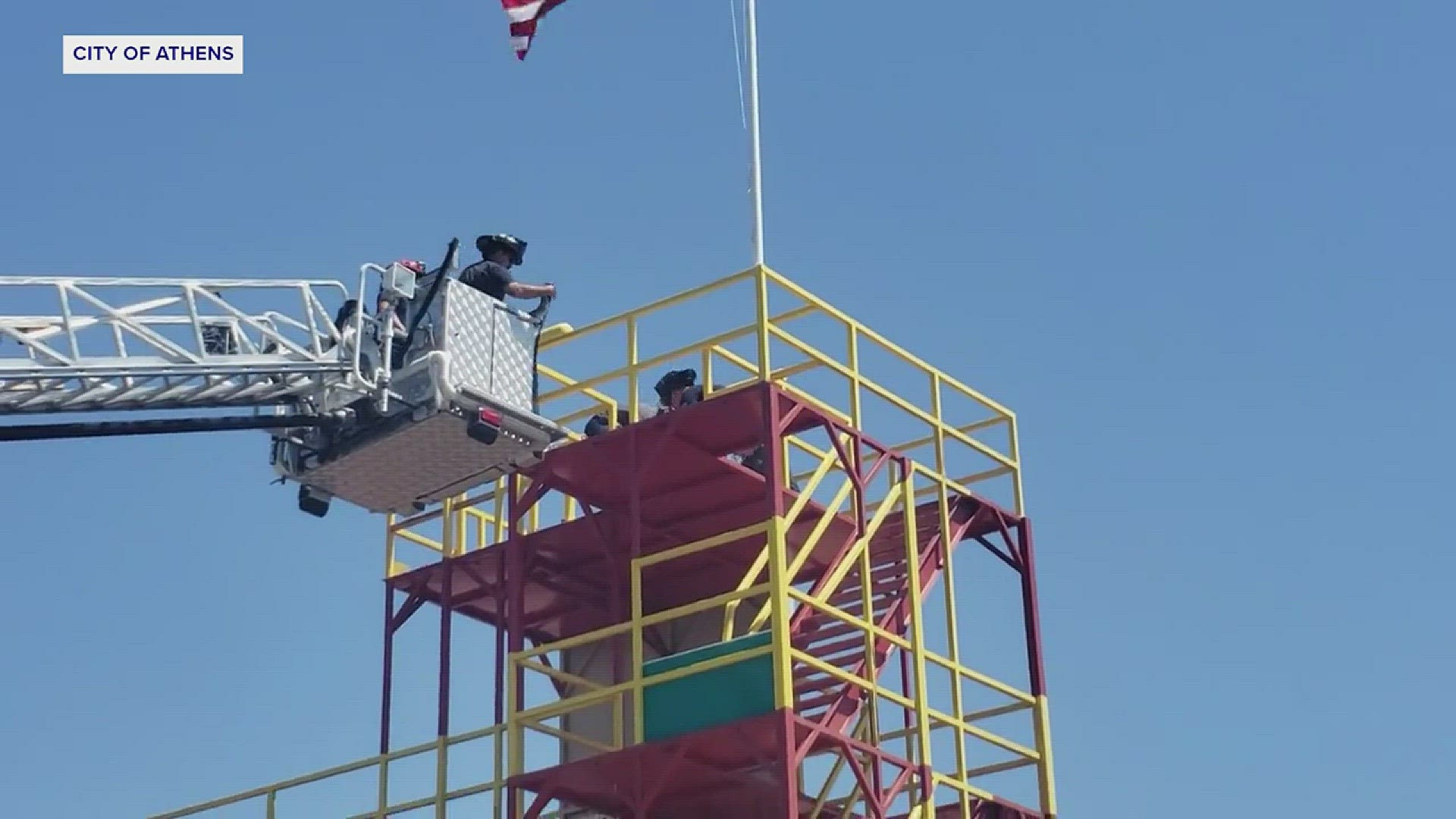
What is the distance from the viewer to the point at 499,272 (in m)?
34.7

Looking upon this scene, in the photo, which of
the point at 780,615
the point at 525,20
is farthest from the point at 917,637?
the point at 525,20

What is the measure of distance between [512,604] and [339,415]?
3.66 metres

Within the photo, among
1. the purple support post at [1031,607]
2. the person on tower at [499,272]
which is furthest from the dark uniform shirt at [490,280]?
the purple support post at [1031,607]

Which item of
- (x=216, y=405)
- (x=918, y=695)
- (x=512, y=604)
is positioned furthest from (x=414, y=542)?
(x=918, y=695)

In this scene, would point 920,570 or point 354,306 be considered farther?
point 920,570

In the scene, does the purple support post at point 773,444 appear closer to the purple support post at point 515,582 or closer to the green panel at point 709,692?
the green panel at point 709,692

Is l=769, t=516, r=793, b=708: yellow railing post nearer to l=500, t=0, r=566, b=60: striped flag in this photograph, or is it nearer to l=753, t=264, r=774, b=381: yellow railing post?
l=753, t=264, r=774, b=381: yellow railing post

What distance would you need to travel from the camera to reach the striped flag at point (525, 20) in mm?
38406

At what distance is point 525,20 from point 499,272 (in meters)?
5.32

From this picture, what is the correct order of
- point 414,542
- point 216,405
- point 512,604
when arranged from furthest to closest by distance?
point 414,542 < point 512,604 < point 216,405

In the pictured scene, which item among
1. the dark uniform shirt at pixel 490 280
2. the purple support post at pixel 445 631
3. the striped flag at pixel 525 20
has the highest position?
the striped flag at pixel 525 20

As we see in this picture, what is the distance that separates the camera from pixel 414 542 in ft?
126

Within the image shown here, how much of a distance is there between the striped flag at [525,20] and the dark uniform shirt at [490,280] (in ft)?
15.9

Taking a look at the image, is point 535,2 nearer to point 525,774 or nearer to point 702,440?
point 702,440
